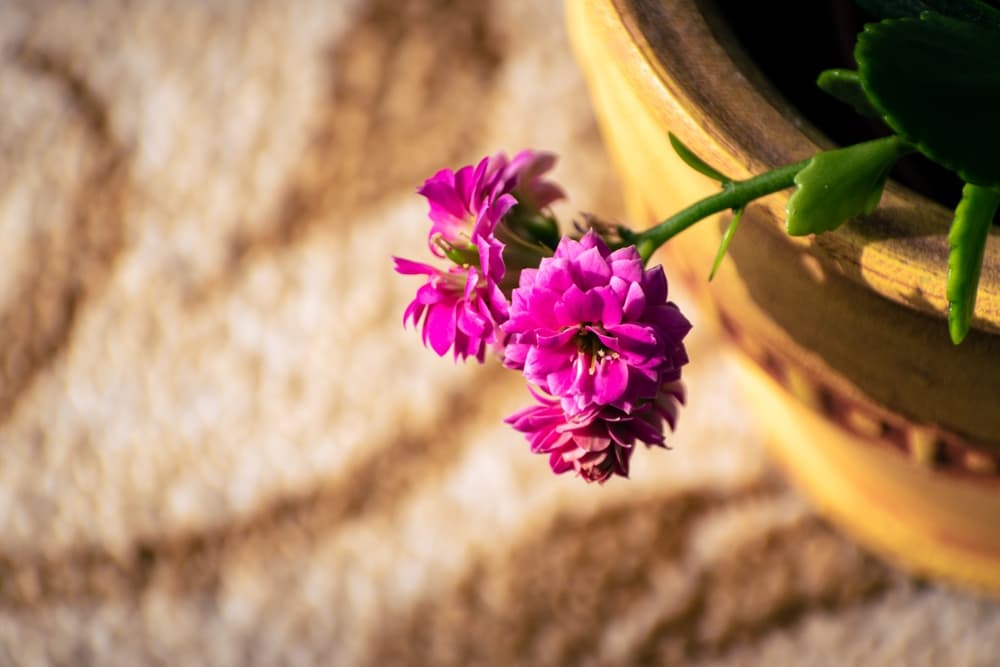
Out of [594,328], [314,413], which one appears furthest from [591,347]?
[314,413]

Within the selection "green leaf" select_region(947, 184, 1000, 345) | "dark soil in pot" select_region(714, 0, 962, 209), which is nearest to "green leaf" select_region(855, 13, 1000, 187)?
"green leaf" select_region(947, 184, 1000, 345)

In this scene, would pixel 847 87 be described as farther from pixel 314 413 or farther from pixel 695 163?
pixel 314 413

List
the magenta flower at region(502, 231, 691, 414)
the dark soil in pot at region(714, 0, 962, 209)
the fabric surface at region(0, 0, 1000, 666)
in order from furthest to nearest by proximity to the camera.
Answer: the fabric surface at region(0, 0, 1000, 666) → the dark soil in pot at region(714, 0, 962, 209) → the magenta flower at region(502, 231, 691, 414)

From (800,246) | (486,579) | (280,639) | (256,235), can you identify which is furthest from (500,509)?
(800,246)

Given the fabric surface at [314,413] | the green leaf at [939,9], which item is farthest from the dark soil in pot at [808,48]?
the fabric surface at [314,413]

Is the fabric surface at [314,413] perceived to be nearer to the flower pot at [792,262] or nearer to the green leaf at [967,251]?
the flower pot at [792,262]

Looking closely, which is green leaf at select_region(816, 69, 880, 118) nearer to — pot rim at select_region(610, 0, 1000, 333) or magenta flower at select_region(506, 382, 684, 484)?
pot rim at select_region(610, 0, 1000, 333)
